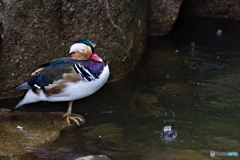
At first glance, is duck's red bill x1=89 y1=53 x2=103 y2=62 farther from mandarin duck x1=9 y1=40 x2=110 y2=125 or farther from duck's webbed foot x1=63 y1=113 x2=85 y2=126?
duck's webbed foot x1=63 y1=113 x2=85 y2=126

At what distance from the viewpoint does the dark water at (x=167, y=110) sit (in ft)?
12.0

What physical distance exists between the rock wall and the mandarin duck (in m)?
0.61

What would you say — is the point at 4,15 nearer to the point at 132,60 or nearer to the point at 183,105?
the point at 132,60

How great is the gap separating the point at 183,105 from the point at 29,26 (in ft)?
6.31

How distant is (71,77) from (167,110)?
115cm

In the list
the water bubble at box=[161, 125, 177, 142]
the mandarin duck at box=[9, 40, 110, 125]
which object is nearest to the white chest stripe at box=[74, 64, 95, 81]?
the mandarin duck at box=[9, 40, 110, 125]

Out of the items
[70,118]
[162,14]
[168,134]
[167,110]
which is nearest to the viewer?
[168,134]

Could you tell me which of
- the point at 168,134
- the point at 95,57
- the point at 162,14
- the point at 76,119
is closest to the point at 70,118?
the point at 76,119

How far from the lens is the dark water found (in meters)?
3.64

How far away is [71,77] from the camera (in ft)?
12.7

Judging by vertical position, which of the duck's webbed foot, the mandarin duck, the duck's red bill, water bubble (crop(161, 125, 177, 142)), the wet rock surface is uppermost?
the duck's red bill

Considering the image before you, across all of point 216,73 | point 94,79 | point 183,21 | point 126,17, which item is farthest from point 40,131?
point 183,21

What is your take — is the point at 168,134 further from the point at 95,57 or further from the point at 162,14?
the point at 162,14

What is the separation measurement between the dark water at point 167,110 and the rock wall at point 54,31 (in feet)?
1.98
